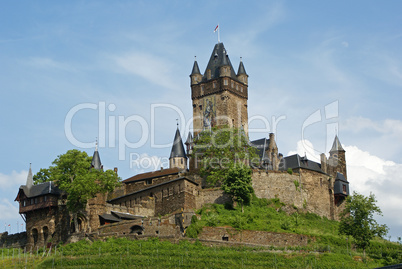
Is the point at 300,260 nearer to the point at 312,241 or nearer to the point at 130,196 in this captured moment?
the point at 312,241

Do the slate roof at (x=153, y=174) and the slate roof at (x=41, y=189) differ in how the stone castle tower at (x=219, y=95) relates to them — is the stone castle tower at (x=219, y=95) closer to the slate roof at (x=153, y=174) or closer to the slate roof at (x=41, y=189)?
the slate roof at (x=153, y=174)

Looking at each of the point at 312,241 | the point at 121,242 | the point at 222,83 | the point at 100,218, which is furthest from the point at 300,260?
the point at 222,83

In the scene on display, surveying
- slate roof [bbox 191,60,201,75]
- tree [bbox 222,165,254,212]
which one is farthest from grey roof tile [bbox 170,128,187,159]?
tree [bbox 222,165,254,212]

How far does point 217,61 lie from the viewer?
90625mm

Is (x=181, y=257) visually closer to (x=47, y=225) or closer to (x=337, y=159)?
(x=47, y=225)

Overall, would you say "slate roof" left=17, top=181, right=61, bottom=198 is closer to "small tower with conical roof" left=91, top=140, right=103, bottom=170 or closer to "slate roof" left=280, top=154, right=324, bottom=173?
"small tower with conical roof" left=91, top=140, right=103, bottom=170

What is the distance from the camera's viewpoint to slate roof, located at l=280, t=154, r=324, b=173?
77625 mm

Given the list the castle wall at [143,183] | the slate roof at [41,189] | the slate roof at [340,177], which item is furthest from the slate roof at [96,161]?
the slate roof at [340,177]

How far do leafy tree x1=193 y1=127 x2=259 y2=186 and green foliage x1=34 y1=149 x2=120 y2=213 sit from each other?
979 centimetres

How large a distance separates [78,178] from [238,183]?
600 inches

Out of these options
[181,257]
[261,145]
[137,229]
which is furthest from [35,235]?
[261,145]

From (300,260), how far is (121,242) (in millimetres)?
14935

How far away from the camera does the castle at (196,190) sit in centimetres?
6525

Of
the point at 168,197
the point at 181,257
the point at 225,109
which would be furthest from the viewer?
the point at 225,109
